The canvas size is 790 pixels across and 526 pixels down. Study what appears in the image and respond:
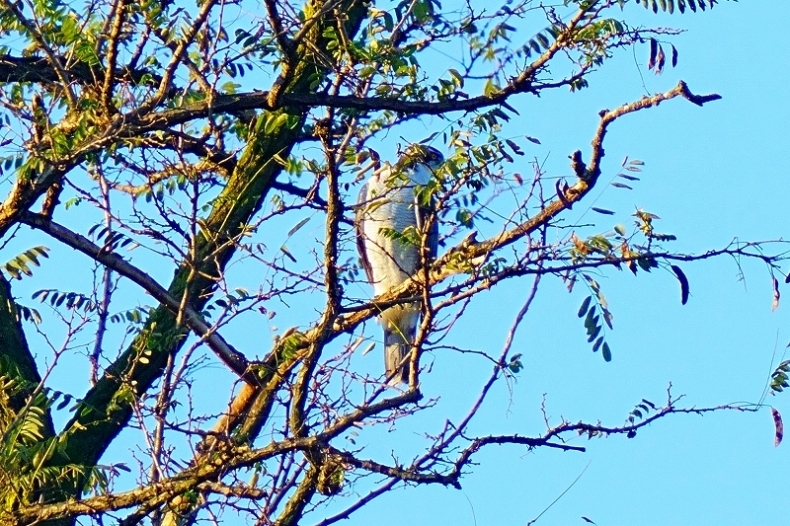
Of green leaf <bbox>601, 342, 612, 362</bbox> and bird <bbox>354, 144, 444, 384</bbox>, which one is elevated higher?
bird <bbox>354, 144, 444, 384</bbox>

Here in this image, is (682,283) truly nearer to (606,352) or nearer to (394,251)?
(606,352)

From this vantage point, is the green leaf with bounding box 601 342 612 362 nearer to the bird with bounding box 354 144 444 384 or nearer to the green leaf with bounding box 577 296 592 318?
the green leaf with bounding box 577 296 592 318

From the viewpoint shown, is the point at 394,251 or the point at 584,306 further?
the point at 394,251

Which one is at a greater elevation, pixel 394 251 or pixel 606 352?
pixel 394 251

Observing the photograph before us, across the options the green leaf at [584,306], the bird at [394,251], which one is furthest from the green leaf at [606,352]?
the bird at [394,251]

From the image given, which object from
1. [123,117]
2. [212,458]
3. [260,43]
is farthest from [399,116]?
[212,458]

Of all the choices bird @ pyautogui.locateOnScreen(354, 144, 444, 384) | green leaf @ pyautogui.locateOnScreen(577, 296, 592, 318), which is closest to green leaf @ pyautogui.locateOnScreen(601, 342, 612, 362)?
green leaf @ pyautogui.locateOnScreen(577, 296, 592, 318)

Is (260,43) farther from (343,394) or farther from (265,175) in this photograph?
(265,175)

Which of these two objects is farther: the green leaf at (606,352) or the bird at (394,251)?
the bird at (394,251)

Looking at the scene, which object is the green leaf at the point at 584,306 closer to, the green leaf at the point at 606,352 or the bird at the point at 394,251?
the green leaf at the point at 606,352

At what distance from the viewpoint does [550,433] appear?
3.84m

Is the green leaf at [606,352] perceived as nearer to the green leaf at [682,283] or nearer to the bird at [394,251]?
the green leaf at [682,283]

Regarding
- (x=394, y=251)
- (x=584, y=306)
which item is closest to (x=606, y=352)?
(x=584, y=306)

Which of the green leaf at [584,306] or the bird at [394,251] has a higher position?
the bird at [394,251]
